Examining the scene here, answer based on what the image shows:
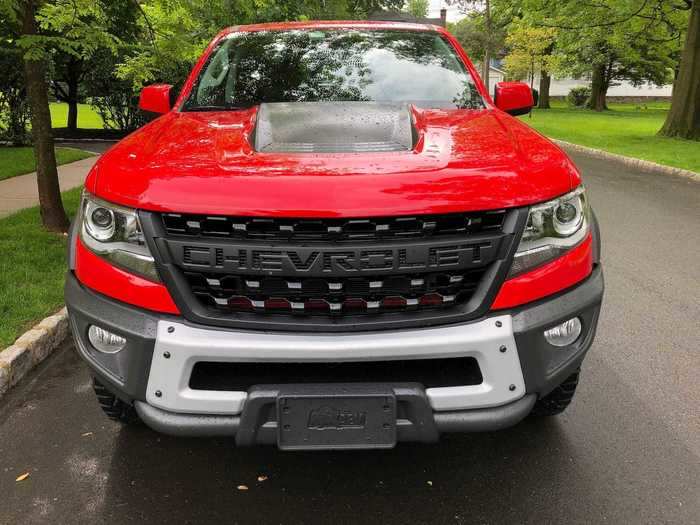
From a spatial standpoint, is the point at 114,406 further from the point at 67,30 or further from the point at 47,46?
the point at 47,46

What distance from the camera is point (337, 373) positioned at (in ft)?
7.30

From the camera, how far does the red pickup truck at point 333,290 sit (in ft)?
6.99

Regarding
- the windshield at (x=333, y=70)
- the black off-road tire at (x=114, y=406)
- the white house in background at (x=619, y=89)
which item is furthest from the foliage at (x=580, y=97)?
the black off-road tire at (x=114, y=406)

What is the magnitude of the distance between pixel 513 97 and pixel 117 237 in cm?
255

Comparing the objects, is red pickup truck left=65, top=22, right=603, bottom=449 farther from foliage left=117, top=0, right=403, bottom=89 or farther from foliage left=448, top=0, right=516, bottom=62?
foliage left=448, top=0, right=516, bottom=62

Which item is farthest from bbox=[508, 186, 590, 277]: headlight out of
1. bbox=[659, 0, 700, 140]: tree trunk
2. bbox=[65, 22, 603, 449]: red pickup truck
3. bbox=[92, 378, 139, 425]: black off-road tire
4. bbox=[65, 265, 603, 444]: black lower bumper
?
bbox=[659, 0, 700, 140]: tree trunk

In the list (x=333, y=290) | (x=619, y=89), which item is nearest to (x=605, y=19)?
(x=333, y=290)

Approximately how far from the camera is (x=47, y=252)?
5613mm

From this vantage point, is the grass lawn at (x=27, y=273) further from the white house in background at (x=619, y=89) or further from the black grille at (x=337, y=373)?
the white house in background at (x=619, y=89)

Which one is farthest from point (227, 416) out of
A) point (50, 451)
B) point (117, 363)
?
point (50, 451)

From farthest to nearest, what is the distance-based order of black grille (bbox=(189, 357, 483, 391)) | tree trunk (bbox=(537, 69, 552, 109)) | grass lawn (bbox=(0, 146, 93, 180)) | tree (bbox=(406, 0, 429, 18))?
tree (bbox=(406, 0, 429, 18)) → tree trunk (bbox=(537, 69, 552, 109)) → grass lawn (bbox=(0, 146, 93, 180)) → black grille (bbox=(189, 357, 483, 391))

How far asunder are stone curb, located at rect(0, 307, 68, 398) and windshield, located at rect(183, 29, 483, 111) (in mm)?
1651

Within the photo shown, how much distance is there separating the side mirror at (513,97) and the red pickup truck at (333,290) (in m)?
1.58

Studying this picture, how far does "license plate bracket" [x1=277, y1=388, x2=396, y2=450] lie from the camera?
2148mm
